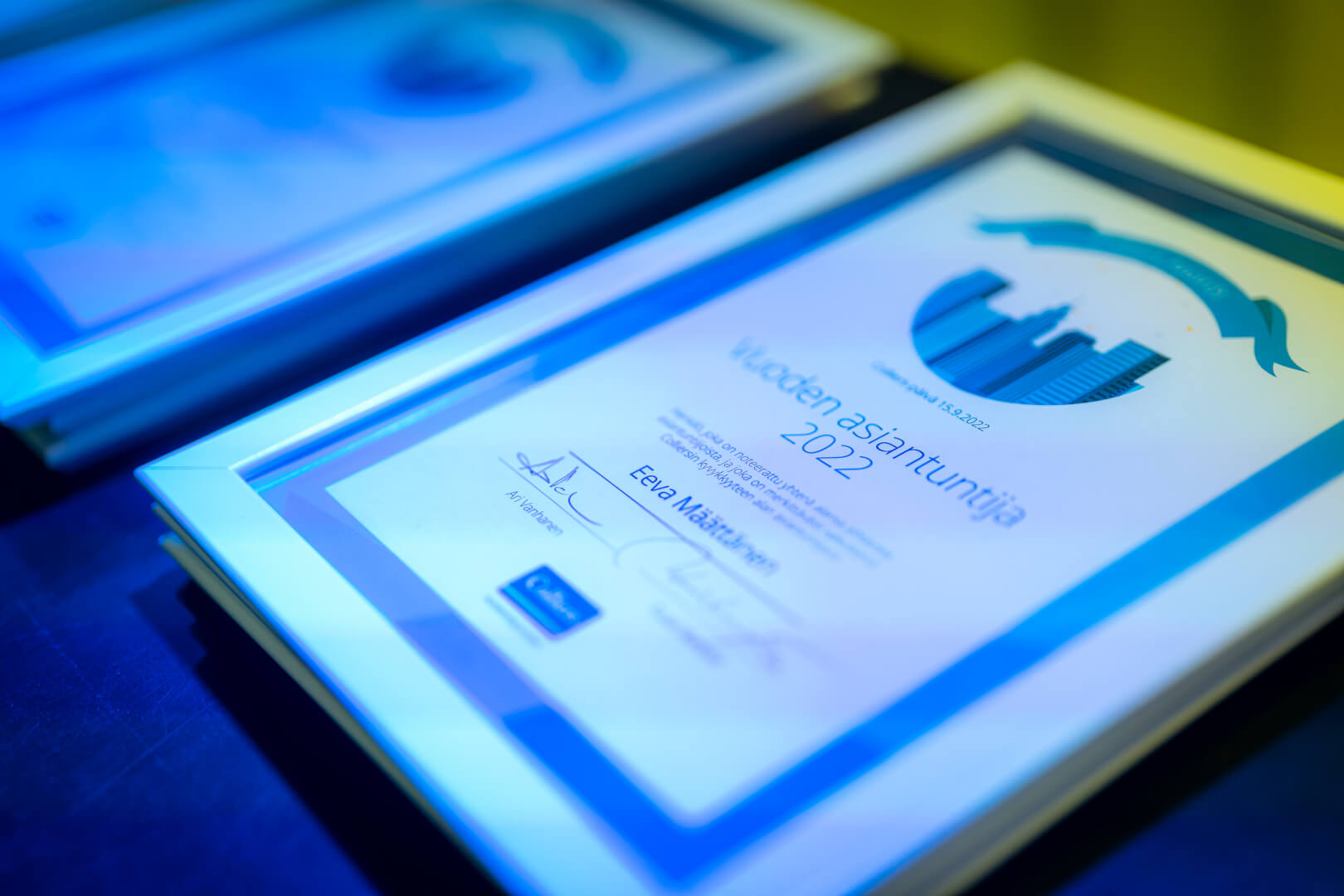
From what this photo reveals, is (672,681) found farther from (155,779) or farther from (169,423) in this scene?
(169,423)

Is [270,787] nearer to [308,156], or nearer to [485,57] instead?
[308,156]

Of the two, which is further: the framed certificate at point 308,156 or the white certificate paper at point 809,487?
the framed certificate at point 308,156

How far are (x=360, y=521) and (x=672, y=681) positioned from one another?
0.16 metres

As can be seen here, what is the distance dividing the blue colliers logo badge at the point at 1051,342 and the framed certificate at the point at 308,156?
22cm

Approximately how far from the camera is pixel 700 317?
601mm

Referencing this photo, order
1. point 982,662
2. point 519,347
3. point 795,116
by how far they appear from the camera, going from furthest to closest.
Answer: point 795,116 < point 519,347 < point 982,662

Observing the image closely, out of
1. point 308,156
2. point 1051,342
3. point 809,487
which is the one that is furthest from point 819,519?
point 308,156

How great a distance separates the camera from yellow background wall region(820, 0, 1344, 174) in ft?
2.34

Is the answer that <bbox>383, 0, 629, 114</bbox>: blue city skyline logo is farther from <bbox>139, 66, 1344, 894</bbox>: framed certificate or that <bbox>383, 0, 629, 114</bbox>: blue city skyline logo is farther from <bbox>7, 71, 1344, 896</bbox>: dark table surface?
<bbox>7, 71, 1344, 896</bbox>: dark table surface

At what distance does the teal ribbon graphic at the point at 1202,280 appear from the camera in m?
0.56

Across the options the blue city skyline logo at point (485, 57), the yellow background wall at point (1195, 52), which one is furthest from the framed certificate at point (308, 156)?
the yellow background wall at point (1195, 52)

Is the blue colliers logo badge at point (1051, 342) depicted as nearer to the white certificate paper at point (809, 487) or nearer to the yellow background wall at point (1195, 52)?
the white certificate paper at point (809, 487)

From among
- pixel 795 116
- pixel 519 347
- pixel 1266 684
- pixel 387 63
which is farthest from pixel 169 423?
pixel 1266 684
